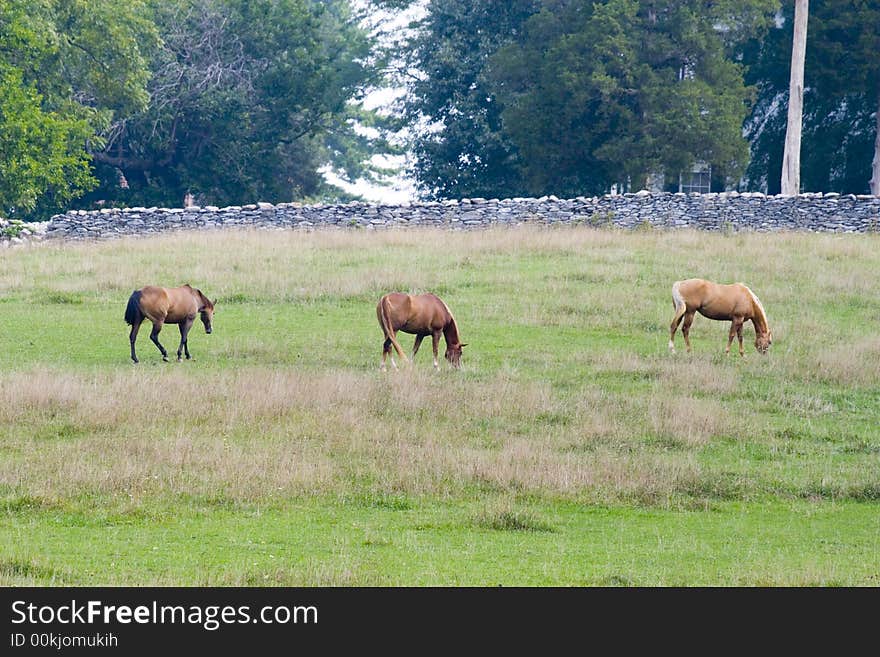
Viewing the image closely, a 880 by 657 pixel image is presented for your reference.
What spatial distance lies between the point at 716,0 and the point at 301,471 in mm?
35926

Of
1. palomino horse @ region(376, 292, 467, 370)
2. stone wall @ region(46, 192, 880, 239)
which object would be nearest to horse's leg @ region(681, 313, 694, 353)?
palomino horse @ region(376, 292, 467, 370)

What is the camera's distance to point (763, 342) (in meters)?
22.1

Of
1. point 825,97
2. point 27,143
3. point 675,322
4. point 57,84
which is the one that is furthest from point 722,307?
point 57,84

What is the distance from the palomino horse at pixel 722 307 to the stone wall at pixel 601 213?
15.5m

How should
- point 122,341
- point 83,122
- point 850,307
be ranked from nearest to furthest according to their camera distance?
point 122,341 → point 850,307 → point 83,122

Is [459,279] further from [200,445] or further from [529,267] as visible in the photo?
[200,445]

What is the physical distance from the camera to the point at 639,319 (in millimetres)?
24922

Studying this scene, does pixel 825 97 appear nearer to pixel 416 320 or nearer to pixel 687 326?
pixel 687 326

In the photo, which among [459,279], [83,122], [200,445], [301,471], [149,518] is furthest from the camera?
[83,122]

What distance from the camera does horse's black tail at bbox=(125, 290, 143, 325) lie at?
20.6m

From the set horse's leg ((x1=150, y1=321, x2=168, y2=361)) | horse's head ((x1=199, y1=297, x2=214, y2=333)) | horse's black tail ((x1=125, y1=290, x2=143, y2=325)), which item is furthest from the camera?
horse's head ((x1=199, y1=297, x2=214, y2=333))

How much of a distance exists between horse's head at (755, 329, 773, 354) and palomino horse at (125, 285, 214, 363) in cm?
891

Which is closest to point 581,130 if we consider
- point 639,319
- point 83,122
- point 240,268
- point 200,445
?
point 83,122

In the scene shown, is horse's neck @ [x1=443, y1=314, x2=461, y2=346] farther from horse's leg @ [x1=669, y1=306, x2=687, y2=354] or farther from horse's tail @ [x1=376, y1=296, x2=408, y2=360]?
horse's leg @ [x1=669, y1=306, x2=687, y2=354]
